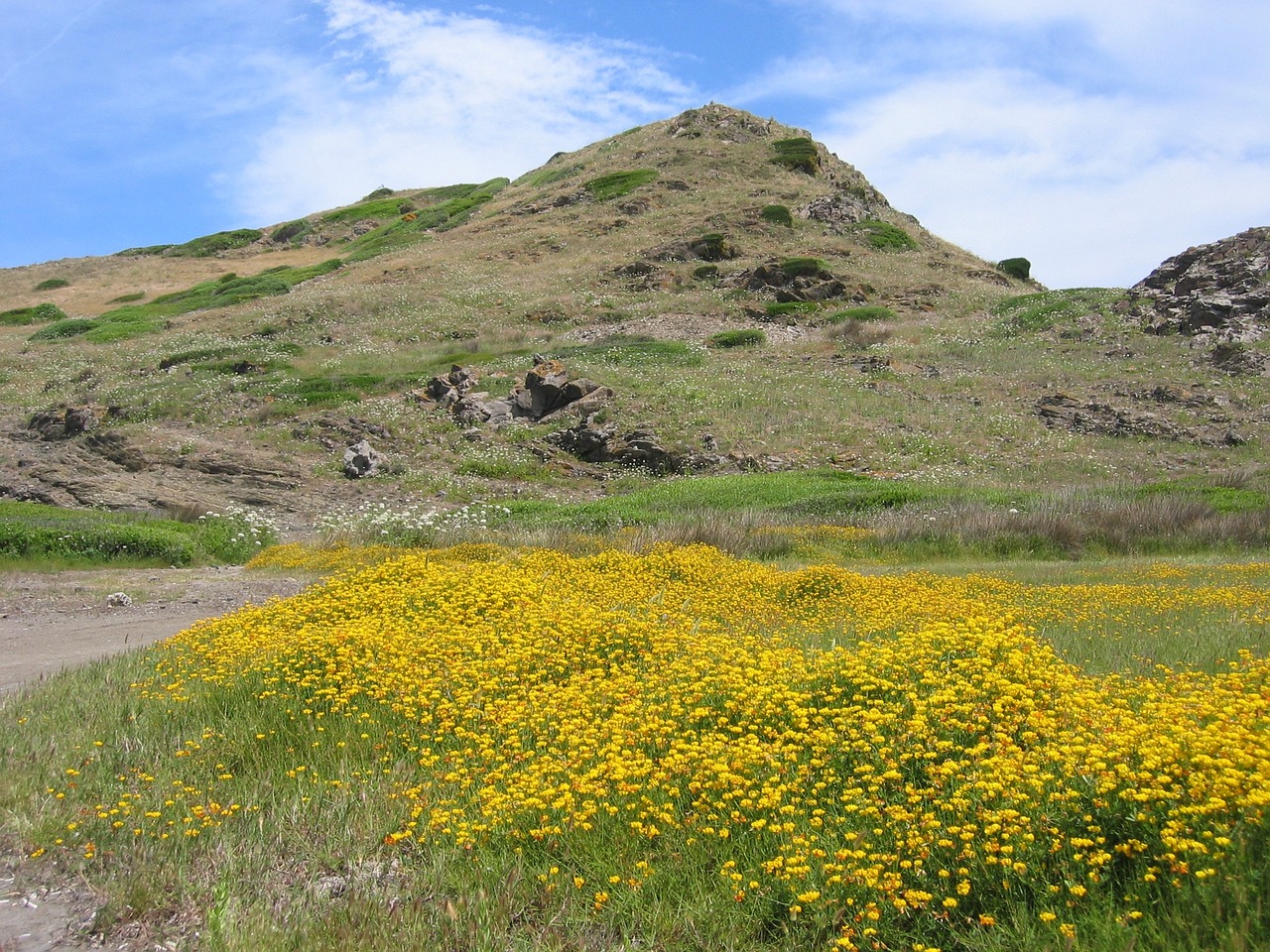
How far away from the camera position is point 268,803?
4.96 meters

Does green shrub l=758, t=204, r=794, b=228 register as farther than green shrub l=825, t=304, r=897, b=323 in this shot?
Yes

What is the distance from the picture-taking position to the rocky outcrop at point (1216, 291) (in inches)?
1288

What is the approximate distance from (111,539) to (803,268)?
3746 centimetres

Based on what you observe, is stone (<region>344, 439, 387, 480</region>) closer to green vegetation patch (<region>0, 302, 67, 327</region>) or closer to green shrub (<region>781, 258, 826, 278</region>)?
green shrub (<region>781, 258, 826, 278</region>)

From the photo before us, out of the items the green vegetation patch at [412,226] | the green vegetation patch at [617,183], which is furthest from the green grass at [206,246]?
the green vegetation patch at [617,183]

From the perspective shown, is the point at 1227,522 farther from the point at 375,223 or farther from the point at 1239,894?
the point at 375,223

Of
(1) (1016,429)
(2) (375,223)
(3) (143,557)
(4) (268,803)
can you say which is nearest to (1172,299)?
(1) (1016,429)

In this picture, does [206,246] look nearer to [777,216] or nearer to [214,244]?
[214,244]

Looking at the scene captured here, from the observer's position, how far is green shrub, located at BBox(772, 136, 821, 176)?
63.8 m

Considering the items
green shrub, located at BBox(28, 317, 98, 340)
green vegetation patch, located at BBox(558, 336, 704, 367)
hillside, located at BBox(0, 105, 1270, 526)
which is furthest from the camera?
green shrub, located at BBox(28, 317, 98, 340)

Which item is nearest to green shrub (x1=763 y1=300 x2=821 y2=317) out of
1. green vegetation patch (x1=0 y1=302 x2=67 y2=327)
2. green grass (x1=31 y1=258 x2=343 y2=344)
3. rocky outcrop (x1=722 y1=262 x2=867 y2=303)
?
rocky outcrop (x1=722 y1=262 x2=867 y2=303)

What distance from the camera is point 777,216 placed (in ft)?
181

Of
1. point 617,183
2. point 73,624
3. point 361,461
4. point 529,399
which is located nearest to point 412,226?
point 617,183

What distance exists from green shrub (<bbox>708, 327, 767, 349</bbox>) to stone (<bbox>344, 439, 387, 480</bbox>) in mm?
17459
